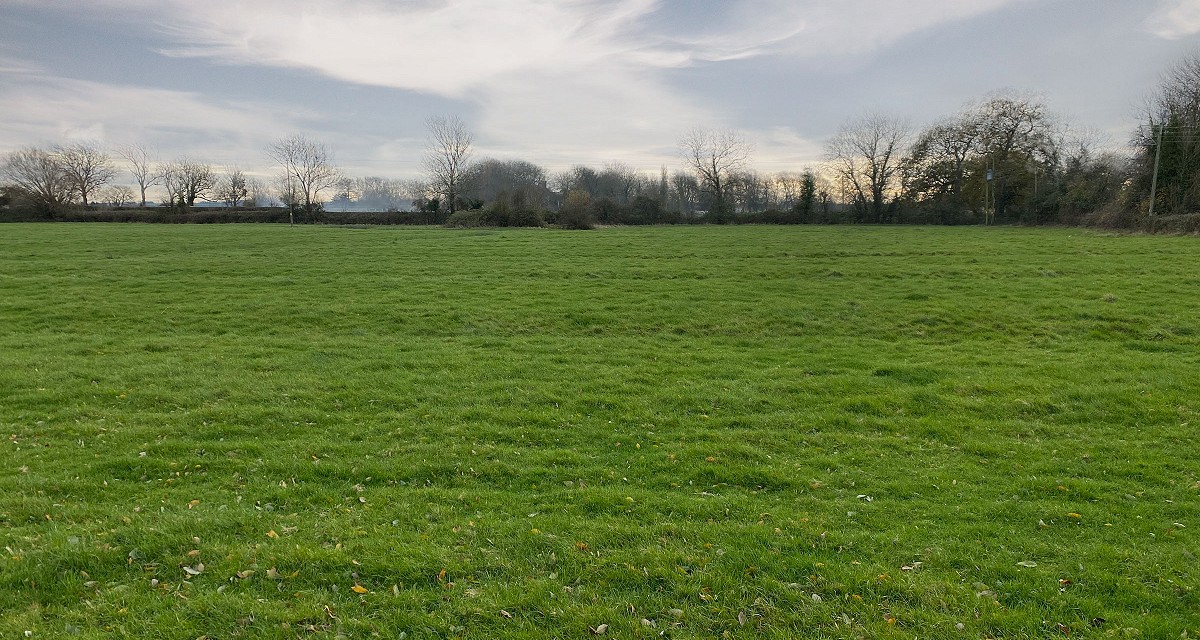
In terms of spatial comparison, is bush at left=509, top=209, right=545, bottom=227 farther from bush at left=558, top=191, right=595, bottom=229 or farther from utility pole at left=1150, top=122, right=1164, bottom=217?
utility pole at left=1150, top=122, right=1164, bottom=217

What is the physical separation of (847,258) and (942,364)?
59.8 ft

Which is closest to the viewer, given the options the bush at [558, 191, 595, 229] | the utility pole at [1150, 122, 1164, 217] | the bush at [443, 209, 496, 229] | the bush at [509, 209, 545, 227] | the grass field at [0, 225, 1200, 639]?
the grass field at [0, 225, 1200, 639]

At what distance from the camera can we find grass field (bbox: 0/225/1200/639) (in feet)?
15.9

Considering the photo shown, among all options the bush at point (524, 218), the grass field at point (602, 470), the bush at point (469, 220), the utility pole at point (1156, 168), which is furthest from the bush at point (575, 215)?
the utility pole at point (1156, 168)

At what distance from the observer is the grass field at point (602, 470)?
4.86 meters

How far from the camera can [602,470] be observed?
24.3ft

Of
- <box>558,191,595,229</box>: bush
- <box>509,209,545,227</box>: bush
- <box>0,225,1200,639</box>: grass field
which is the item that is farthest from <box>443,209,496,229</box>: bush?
<box>0,225,1200,639</box>: grass field

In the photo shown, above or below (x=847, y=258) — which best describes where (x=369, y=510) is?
below

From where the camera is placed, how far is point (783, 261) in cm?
2844

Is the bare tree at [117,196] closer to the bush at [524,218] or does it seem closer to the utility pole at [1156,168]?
the bush at [524,218]

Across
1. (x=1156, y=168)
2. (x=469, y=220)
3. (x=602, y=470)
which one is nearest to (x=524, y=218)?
(x=469, y=220)

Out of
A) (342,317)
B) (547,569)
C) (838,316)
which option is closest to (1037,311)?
(838,316)

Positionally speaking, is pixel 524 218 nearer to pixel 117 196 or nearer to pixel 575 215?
pixel 575 215

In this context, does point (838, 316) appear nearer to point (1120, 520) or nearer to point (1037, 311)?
point (1037, 311)
